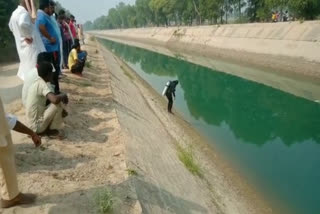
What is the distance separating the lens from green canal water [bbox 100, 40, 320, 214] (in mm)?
8719

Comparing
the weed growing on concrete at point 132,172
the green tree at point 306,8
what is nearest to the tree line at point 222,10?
the green tree at point 306,8

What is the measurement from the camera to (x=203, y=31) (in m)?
43.0

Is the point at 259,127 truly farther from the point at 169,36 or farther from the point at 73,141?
the point at 169,36

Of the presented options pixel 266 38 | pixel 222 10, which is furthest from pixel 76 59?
pixel 222 10

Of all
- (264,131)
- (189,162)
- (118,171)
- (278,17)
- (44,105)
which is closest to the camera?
(118,171)

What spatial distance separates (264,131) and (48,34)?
8524 millimetres

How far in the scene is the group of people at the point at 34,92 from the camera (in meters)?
4.11

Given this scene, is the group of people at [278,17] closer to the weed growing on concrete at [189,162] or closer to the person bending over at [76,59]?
the person bending over at [76,59]

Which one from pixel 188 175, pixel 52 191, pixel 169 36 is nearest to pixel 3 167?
pixel 52 191

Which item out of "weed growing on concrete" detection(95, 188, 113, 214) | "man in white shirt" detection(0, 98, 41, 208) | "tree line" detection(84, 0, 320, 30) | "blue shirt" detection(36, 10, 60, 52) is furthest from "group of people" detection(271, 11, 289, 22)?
"man in white shirt" detection(0, 98, 41, 208)

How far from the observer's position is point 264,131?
13133 millimetres

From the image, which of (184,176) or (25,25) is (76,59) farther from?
(184,176)

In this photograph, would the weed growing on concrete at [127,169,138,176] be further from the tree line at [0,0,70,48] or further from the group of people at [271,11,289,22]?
the group of people at [271,11,289,22]

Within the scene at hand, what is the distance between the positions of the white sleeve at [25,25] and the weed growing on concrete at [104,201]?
151 inches
